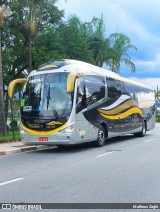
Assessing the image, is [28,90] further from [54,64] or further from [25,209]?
[25,209]

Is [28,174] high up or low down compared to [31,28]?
down

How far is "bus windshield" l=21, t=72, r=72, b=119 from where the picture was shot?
1508 centimetres

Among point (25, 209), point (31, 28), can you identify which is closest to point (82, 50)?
point (31, 28)

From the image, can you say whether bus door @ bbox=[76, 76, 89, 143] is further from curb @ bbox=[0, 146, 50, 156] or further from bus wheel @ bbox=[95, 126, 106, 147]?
curb @ bbox=[0, 146, 50, 156]

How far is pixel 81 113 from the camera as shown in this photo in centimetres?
1567

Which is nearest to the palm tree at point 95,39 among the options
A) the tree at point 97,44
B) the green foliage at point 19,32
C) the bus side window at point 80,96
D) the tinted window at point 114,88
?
the tree at point 97,44

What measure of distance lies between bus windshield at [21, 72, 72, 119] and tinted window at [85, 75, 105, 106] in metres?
1.39

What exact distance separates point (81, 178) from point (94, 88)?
8.04 meters

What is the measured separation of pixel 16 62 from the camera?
113 feet

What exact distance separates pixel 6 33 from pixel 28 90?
59.5ft

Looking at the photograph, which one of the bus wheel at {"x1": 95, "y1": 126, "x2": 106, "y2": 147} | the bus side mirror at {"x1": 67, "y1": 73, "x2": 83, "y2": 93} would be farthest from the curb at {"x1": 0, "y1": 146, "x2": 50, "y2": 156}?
the bus side mirror at {"x1": 67, "y1": 73, "x2": 83, "y2": 93}

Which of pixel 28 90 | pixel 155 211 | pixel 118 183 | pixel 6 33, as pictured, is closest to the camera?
pixel 155 211

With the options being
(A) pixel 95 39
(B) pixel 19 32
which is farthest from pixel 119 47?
(B) pixel 19 32

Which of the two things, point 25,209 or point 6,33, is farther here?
point 6,33
